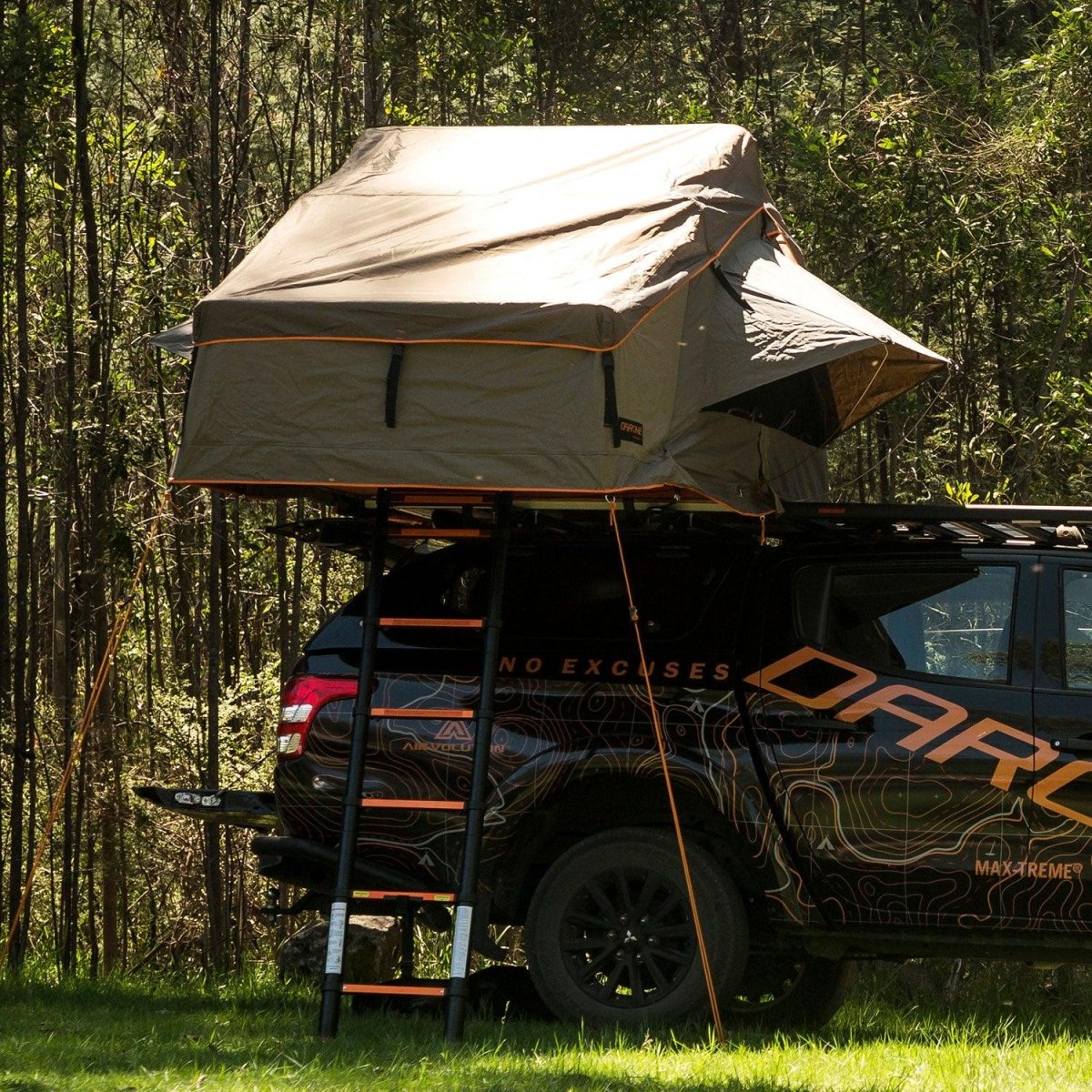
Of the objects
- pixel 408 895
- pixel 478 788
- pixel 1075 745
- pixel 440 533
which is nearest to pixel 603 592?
pixel 440 533

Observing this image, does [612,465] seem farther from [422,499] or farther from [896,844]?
[896,844]

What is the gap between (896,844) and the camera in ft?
18.5


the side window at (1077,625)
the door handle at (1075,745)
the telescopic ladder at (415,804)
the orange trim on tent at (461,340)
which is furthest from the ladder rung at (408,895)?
the side window at (1077,625)

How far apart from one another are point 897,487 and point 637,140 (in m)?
4.80

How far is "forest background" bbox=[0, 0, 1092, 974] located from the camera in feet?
31.1

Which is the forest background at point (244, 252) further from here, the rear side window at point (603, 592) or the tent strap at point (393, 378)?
the tent strap at point (393, 378)

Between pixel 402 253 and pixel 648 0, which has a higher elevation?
pixel 648 0

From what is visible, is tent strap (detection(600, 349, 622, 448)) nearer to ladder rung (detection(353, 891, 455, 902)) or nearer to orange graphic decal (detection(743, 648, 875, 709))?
orange graphic decal (detection(743, 648, 875, 709))

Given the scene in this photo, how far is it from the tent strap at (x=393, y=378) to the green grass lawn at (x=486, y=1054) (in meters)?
2.12

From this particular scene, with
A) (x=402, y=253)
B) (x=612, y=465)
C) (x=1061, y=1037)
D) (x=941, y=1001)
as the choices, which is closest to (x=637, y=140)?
(x=402, y=253)

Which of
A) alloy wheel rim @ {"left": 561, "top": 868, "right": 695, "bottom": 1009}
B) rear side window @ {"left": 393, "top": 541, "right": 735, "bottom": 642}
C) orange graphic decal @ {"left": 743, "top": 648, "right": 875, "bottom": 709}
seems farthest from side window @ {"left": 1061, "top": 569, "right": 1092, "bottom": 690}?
alloy wheel rim @ {"left": 561, "top": 868, "right": 695, "bottom": 1009}

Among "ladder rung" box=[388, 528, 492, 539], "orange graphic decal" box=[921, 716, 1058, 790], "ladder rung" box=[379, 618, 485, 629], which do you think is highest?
"ladder rung" box=[388, 528, 492, 539]

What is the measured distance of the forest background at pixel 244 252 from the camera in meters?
9.49

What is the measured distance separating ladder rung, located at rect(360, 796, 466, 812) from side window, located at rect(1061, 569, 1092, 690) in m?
2.23
